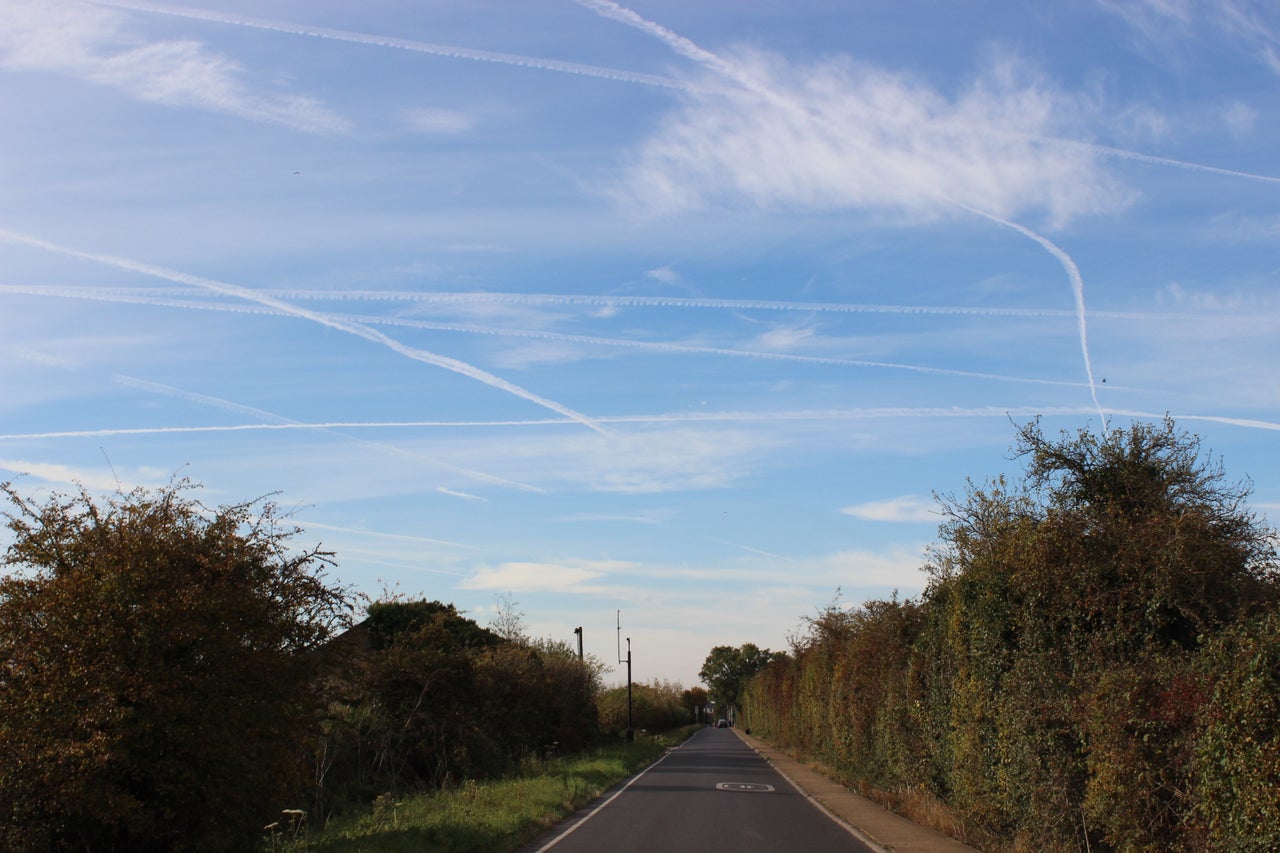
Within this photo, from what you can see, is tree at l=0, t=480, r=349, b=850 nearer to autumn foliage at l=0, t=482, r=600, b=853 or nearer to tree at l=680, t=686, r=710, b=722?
autumn foliage at l=0, t=482, r=600, b=853

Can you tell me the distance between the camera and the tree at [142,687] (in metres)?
9.37

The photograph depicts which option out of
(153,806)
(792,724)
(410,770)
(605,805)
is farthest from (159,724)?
(792,724)

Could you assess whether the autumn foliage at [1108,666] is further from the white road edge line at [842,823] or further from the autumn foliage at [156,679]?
the autumn foliage at [156,679]

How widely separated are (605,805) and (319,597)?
11.6 metres

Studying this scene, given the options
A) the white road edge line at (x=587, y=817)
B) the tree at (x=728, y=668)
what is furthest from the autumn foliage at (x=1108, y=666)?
the tree at (x=728, y=668)

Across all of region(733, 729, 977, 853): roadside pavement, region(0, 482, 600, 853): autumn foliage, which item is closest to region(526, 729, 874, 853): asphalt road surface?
region(733, 729, 977, 853): roadside pavement

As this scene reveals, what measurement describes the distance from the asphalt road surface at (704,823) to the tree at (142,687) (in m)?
5.30

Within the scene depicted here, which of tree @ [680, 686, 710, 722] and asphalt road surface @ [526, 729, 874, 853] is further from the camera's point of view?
tree @ [680, 686, 710, 722]

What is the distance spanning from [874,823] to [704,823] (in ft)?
9.90

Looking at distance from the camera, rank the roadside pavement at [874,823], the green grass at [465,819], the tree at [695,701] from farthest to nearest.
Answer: the tree at [695,701], the roadside pavement at [874,823], the green grass at [465,819]

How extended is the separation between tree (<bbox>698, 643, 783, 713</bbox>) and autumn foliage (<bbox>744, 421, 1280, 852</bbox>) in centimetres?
14083

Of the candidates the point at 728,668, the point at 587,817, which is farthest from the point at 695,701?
the point at 587,817

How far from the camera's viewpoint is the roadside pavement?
14625 mm

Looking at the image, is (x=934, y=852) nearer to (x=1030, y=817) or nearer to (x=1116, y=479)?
(x=1030, y=817)
